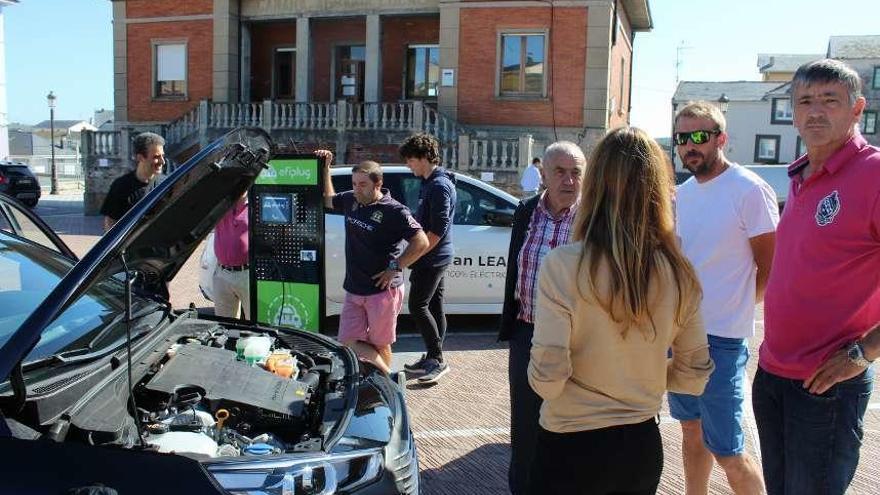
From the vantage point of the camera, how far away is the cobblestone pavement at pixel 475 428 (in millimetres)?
4031

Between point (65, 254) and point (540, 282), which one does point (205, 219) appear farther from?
point (540, 282)

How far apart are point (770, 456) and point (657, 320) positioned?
100cm

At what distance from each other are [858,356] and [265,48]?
25189 millimetres

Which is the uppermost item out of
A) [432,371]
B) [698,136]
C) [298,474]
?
[698,136]

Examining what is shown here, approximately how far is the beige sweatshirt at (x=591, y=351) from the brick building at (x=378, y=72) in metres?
15.7

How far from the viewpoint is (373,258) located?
4.90m

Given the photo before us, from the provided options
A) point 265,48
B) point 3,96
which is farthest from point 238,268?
point 3,96

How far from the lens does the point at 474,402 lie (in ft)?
17.5

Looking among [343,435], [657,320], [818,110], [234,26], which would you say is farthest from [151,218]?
[234,26]

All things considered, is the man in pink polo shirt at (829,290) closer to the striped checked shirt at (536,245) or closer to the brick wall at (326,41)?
the striped checked shirt at (536,245)

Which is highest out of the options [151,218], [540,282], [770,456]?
[151,218]

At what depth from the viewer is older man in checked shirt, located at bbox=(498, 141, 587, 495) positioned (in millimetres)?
3260

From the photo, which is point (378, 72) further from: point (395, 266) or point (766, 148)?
point (766, 148)

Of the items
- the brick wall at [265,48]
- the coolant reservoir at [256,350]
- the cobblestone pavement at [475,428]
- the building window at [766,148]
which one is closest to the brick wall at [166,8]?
the brick wall at [265,48]
